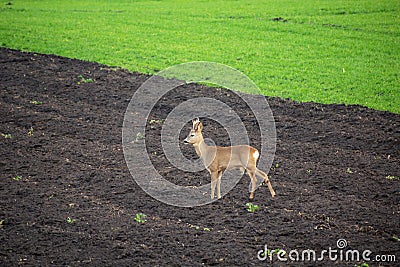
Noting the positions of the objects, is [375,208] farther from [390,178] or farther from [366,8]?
[366,8]

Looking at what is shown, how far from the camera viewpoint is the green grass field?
59.7ft

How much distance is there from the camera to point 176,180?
11086 mm

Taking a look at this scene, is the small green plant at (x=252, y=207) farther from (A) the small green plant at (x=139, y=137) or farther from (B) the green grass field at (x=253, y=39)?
(B) the green grass field at (x=253, y=39)

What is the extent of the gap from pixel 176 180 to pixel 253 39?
1400 centimetres

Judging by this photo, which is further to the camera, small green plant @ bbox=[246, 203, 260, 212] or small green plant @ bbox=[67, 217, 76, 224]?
small green plant @ bbox=[246, 203, 260, 212]

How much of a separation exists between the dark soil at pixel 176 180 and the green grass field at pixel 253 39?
276cm

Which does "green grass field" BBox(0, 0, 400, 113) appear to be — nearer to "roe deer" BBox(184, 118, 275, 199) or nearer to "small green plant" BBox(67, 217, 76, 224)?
"roe deer" BBox(184, 118, 275, 199)

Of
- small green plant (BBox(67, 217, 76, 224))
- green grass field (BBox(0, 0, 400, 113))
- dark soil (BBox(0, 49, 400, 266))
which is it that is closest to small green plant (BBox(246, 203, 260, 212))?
dark soil (BBox(0, 49, 400, 266))

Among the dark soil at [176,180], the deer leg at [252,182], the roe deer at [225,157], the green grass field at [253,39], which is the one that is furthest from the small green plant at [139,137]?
the green grass field at [253,39]

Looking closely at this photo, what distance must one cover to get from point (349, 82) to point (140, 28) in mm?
11807

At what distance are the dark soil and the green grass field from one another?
9.07 ft

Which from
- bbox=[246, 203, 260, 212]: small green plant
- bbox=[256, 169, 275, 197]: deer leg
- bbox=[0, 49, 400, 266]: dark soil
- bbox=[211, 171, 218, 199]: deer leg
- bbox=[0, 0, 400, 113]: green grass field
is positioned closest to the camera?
bbox=[0, 49, 400, 266]: dark soil

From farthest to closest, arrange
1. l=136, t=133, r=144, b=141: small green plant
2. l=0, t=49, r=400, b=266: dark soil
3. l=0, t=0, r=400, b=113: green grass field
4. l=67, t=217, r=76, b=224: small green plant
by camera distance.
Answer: l=0, t=0, r=400, b=113: green grass field
l=136, t=133, r=144, b=141: small green plant
l=67, t=217, r=76, b=224: small green plant
l=0, t=49, r=400, b=266: dark soil

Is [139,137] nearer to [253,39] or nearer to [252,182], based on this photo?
[252,182]
